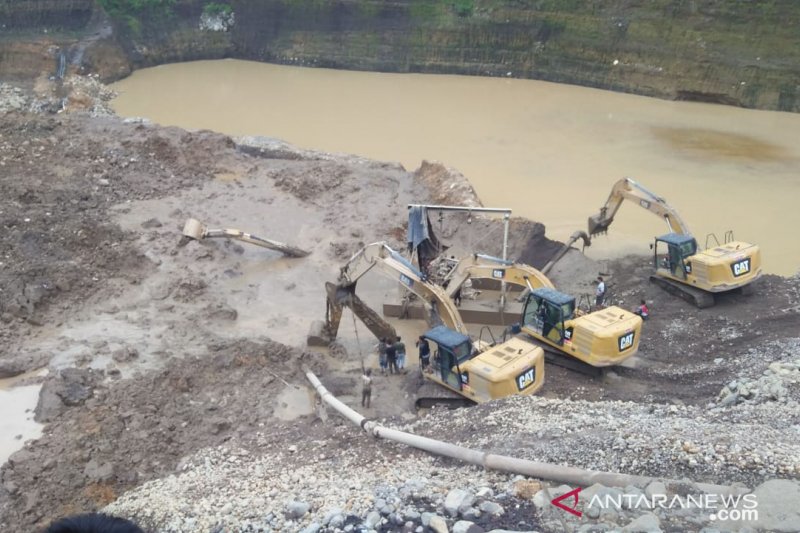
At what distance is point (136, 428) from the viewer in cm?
1161

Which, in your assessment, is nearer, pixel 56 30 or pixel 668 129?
pixel 668 129

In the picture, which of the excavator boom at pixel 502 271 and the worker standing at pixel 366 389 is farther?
the excavator boom at pixel 502 271

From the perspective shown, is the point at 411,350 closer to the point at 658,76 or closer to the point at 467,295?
the point at 467,295

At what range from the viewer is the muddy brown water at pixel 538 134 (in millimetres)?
20672

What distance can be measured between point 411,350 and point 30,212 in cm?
1013

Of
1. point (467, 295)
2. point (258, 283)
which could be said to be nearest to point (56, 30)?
point (258, 283)

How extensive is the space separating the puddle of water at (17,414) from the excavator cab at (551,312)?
811 centimetres

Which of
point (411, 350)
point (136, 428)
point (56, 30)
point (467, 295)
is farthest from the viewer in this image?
point (56, 30)

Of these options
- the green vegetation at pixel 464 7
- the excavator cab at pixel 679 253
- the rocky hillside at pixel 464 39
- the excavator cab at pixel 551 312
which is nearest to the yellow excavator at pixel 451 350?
the excavator cab at pixel 551 312

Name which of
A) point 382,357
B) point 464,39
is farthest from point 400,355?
point 464,39

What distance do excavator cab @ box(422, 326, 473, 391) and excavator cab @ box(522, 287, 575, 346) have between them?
175 cm

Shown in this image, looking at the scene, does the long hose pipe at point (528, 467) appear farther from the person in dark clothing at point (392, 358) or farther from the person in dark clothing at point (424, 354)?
the person in dark clothing at point (392, 358)

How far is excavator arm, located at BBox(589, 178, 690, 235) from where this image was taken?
52.0ft

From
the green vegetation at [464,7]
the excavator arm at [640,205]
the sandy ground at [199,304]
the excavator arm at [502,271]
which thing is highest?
the green vegetation at [464,7]
